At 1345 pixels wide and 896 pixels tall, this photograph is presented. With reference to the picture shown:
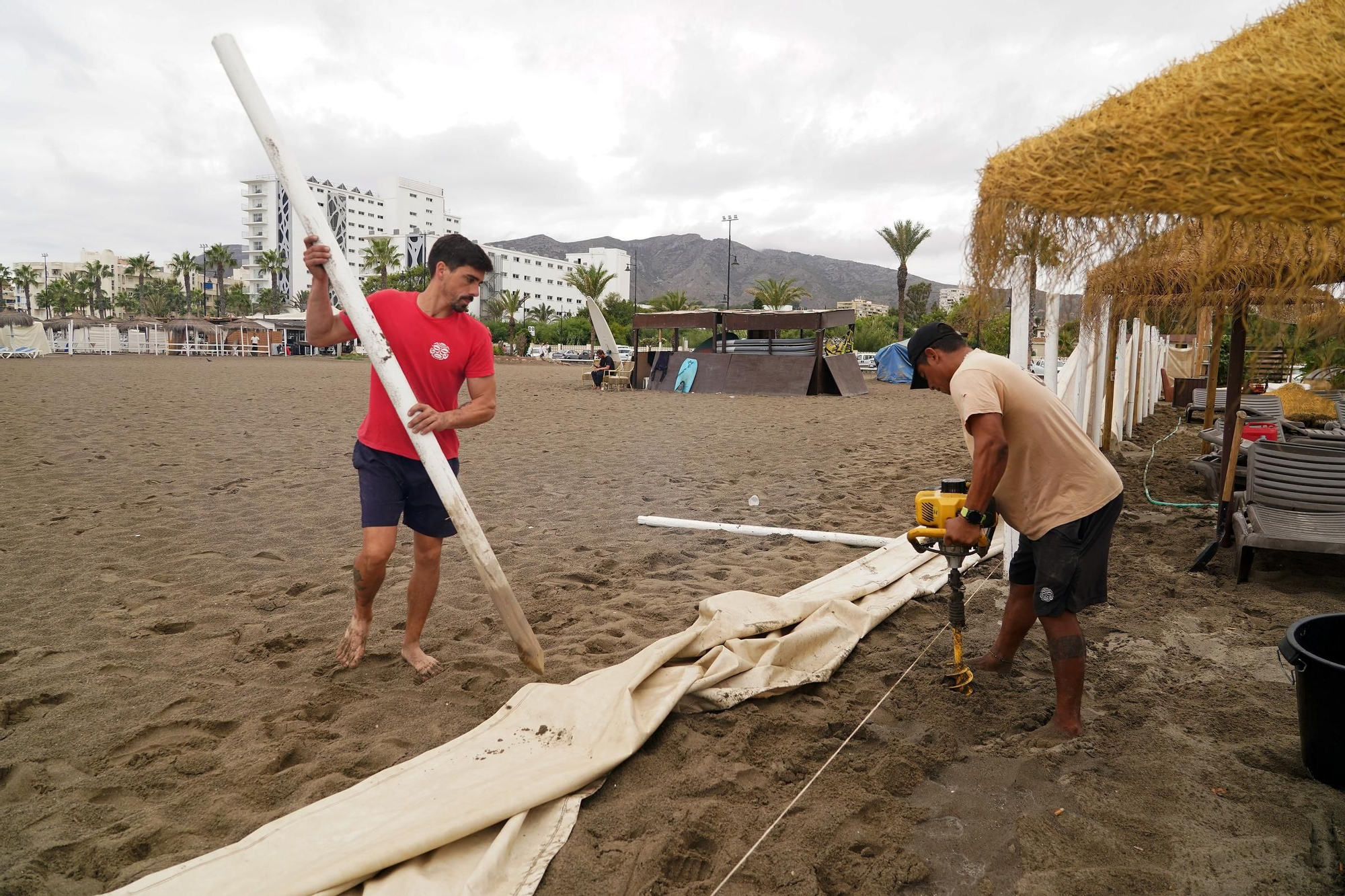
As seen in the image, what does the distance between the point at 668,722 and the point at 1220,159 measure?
259 cm

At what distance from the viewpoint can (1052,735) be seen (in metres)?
3.01

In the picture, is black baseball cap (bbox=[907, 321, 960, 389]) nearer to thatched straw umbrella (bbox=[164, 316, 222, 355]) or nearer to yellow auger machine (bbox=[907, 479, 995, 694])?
yellow auger machine (bbox=[907, 479, 995, 694])

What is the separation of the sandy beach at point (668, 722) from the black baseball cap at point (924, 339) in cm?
146

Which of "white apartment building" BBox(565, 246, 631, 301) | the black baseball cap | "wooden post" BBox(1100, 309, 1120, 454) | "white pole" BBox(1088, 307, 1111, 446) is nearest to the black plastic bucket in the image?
the black baseball cap

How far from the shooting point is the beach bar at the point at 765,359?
2288 centimetres

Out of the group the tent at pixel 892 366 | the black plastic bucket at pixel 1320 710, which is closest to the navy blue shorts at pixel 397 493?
the black plastic bucket at pixel 1320 710

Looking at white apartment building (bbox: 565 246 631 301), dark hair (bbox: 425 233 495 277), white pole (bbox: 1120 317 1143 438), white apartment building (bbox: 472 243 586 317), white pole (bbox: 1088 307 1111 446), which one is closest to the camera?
dark hair (bbox: 425 233 495 277)

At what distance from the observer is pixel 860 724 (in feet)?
10.1

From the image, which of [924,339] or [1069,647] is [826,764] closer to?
[1069,647]

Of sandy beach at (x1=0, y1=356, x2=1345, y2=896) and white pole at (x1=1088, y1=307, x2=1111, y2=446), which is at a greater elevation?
white pole at (x1=1088, y1=307, x2=1111, y2=446)

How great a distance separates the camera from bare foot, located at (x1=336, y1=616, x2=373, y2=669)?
3.58m

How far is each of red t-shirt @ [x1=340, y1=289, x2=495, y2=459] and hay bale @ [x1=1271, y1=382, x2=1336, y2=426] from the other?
11121 millimetres

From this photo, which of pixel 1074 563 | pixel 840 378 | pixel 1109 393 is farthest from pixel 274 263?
pixel 1074 563

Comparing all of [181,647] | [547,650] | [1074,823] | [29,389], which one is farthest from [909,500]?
[29,389]
